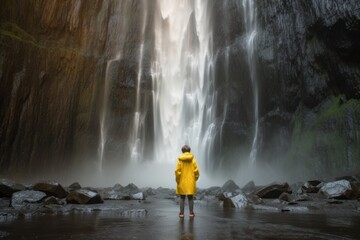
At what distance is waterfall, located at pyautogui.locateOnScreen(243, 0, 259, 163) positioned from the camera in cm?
2719

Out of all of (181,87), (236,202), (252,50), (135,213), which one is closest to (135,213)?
(135,213)

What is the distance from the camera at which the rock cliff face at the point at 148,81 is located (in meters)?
21.3

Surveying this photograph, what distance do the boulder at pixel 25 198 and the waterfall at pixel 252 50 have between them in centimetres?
1895

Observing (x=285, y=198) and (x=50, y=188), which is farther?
(x=285, y=198)

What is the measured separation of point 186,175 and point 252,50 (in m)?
22.4

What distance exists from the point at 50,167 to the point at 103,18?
1724 centimetres

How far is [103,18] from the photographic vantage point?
122 feet

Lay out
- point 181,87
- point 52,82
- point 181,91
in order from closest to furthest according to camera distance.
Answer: point 52,82 → point 181,91 → point 181,87

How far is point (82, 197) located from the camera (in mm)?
Result: 11289

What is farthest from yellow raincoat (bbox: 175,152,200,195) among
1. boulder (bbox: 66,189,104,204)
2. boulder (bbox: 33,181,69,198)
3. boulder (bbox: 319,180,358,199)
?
boulder (bbox: 319,180,358,199)

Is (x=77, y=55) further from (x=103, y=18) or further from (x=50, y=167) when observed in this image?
(x=50, y=167)

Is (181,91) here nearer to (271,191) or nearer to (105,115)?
(105,115)

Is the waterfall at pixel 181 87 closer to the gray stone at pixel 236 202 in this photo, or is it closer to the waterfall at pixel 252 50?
the waterfall at pixel 252 50

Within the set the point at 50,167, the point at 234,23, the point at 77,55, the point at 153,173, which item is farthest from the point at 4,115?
the point at 234,23
